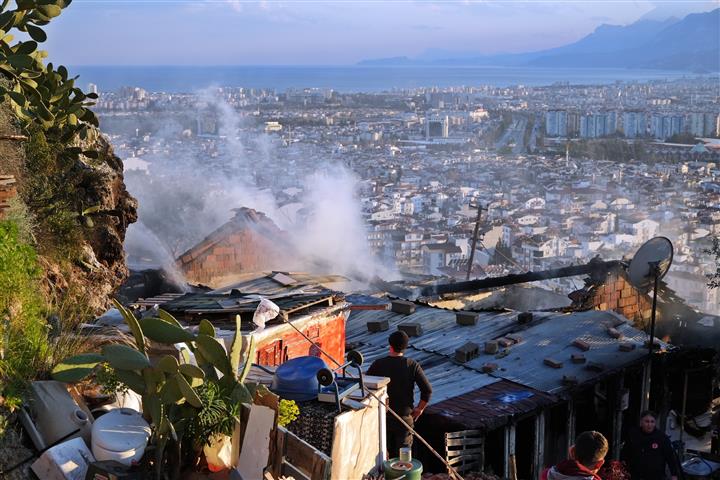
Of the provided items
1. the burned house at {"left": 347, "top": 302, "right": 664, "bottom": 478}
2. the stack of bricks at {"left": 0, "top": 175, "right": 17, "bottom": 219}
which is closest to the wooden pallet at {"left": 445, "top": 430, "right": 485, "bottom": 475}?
the burned house at {"left": 347, "top": 302, "right": 664, "bottom": 478}

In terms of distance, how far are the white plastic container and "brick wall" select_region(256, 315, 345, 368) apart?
3253mm

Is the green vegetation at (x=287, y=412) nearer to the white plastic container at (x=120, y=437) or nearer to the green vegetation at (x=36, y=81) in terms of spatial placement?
the white plastic container at (x=120, y=437)

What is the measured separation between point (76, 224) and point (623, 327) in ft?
25.4

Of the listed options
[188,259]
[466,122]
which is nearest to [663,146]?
[466,122]

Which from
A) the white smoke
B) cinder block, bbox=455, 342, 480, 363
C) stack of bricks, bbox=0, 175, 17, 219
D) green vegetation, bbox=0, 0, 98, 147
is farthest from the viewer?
the white smoke

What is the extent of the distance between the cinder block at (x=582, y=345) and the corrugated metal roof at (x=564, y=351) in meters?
0.05

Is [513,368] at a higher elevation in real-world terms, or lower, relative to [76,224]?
lower

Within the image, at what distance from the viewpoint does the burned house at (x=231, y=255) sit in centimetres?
2505

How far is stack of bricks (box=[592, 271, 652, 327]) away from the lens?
17656mm

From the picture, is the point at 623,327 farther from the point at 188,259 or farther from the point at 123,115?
the point at 123,115

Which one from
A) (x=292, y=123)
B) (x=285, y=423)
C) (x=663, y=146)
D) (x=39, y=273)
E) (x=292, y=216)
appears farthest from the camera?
(x=292, y=123)

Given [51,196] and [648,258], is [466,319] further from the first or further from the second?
[51,196]

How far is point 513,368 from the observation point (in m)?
11.9

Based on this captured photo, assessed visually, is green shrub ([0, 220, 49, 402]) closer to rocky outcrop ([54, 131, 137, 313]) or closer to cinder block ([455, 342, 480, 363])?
rocky outcrop ([54, 131, 137, 313])
